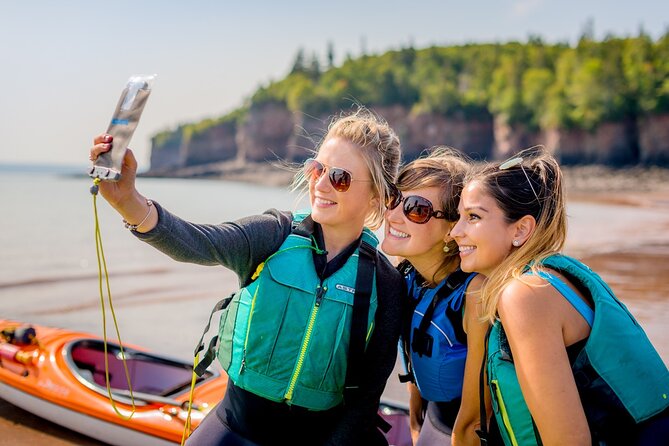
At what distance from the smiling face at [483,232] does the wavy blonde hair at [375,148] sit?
45cm

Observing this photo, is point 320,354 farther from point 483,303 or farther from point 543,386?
point 543,386

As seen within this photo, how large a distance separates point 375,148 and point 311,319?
86 centimetres

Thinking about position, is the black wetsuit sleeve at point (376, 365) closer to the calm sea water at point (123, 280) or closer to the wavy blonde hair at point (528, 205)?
the wavy blonde hair at point (528, 205)

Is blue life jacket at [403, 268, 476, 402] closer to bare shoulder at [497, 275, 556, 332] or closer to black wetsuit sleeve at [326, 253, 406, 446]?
black wetsuit sleeve at [326, 253, 406, 446]

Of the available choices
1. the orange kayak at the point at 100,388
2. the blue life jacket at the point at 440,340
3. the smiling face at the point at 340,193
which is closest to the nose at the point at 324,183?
the smiling face at the point at 340,193

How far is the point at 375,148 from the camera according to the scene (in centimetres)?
271

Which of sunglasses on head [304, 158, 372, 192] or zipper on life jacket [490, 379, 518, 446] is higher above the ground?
sunglasses on head [304, 158, 372, 192]

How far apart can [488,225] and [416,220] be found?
0.52m

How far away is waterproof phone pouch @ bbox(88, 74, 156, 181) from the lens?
2.12 meters

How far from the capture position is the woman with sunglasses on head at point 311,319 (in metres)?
2.48

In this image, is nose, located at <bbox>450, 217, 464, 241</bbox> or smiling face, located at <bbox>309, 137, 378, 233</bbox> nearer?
nose, located at <bbox>450, 217, 464, 241</bbox>

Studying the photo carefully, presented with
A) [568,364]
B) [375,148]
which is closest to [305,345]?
[375,148]

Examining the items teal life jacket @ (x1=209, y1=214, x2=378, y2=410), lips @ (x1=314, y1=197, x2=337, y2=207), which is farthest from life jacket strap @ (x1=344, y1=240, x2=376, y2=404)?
lips @ (x1=314, y1=197, x2=337, y2=207)

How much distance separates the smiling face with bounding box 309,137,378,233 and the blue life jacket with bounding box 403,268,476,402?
1.63 ft
